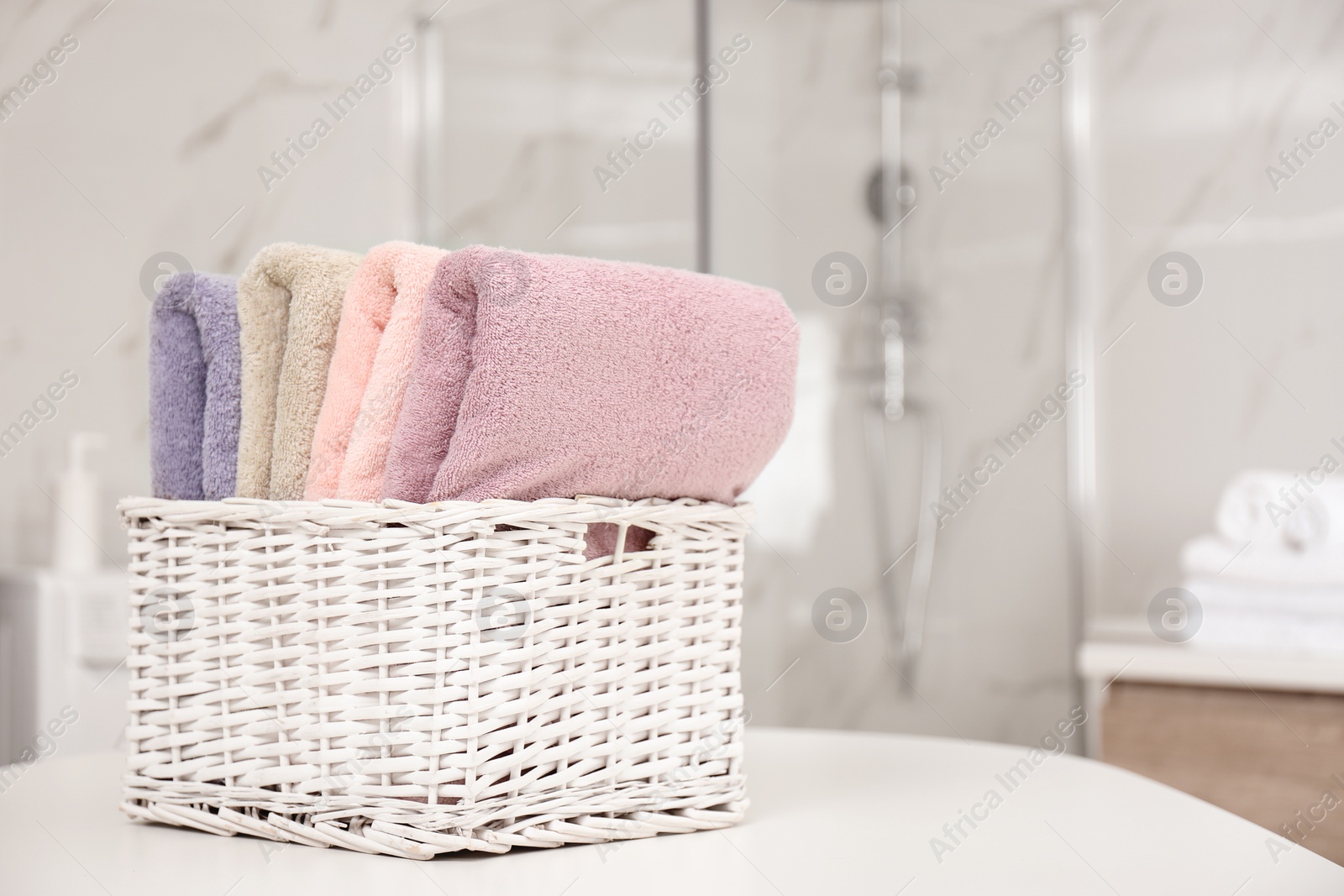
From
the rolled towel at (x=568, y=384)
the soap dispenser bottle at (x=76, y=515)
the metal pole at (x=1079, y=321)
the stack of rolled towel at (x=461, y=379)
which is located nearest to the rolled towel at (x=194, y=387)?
the stack of rolled towel at (x=461, y=379)

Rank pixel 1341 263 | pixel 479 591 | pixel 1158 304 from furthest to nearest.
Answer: pixel 1158 304 < pixel 1341 263 < pixel 479 591

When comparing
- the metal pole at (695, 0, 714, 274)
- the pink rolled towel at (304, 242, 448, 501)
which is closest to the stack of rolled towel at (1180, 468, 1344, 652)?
the metal pole at (695, 0, 714, 274)

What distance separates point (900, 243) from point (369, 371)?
54.7 inches

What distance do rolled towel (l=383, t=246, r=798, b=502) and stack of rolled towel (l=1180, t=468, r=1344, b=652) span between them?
1164 mm

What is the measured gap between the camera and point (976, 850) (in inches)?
18.8

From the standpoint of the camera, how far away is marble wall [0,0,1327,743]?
1.70 m

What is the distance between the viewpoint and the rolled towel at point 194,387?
53 centimetres

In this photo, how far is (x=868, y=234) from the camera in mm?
1772

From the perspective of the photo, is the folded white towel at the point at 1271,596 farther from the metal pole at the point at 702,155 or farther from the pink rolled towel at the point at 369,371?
the pink rolled towel at the point at 369,371

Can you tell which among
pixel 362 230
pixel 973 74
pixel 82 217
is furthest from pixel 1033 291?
pixel 82 217

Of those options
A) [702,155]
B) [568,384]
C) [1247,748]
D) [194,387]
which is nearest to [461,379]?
[568,384]

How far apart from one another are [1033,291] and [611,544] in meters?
1.38

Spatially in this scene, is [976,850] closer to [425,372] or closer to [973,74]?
[425,372]

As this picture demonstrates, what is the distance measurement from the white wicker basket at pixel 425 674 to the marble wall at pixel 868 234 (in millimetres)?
1261
